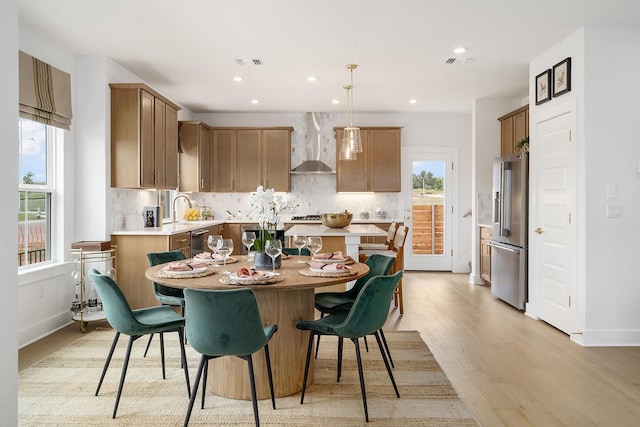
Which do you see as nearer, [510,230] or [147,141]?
[147,141]

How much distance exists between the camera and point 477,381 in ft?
10.0

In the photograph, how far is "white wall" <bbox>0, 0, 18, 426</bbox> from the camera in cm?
142

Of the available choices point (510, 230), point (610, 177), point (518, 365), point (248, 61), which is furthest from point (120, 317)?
point (510, 230)

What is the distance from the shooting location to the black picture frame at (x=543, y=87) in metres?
4.49

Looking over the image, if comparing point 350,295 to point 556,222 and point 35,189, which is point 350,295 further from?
point 35,189

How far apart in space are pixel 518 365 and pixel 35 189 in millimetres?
4422

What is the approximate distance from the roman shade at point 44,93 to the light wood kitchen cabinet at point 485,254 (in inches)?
210

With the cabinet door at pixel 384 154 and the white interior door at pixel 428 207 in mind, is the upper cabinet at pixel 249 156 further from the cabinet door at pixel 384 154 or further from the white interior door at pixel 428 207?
the white interior door at pixel 428 207

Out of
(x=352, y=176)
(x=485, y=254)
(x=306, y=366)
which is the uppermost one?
(x=352, y=176)

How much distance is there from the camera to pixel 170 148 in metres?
5.76

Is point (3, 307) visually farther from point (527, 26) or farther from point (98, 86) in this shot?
point (527, 26)

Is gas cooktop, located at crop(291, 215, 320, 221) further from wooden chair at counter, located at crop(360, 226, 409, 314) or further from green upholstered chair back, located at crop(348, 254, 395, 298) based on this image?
green upholstered chair back, located at crop(348, 254, 395, 298)

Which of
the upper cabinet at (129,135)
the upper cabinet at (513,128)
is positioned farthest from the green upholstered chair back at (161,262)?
the upper cabinet at (513,128)

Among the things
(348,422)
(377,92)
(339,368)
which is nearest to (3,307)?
(348,422)
